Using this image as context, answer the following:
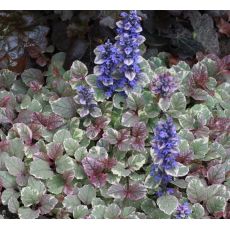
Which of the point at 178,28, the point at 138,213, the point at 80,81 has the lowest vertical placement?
the point at 138,213

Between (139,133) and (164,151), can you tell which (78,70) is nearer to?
(139,133)

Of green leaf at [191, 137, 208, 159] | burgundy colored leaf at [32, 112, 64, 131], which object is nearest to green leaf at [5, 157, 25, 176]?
burgundy colored leaf at [32, 112, 64, 131]

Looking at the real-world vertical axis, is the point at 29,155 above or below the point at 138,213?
above

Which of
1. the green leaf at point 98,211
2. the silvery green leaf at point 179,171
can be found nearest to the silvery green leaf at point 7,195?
the green leaf at point 98,211

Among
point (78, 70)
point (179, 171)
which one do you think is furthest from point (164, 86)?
point (78, 70)
